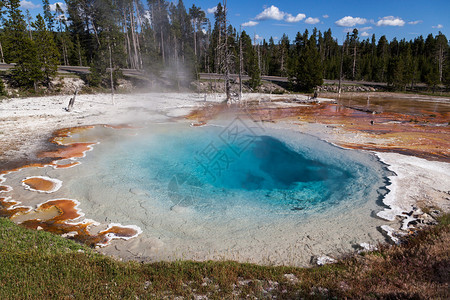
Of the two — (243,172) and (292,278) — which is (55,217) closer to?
(292,278)

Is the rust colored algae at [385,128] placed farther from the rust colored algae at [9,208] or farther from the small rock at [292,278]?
the rust colored algae at [9,208]

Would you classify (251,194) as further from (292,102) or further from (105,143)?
(292,102)

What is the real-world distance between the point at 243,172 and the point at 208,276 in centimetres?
794

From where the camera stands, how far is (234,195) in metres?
10.0

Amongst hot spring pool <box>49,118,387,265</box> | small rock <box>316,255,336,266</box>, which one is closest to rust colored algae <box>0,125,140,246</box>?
hot spring pool <box>49,118,387,265</box>

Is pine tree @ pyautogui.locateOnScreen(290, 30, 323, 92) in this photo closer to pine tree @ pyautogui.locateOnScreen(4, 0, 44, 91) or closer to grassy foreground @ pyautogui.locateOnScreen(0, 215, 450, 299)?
pine tree @ pyautogui.locateOnScreen(4, 0, 44, 91)

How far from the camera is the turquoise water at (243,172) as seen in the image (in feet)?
30.1

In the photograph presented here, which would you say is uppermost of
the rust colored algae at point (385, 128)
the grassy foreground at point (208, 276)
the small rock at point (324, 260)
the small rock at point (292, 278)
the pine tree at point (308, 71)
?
the pine tree at point (308, 71)

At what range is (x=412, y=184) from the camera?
9.42m

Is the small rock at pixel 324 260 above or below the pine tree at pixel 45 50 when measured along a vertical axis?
below

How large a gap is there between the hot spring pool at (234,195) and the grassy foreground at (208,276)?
2.68 ft

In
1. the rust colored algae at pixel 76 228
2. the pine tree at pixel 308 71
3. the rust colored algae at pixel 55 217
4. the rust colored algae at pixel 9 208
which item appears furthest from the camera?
the pine tree at pixel 308 71

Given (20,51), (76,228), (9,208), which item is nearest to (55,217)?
(76,228)

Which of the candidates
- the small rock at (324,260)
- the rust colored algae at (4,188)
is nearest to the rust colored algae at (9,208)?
the rust colored algae at (4,188)
